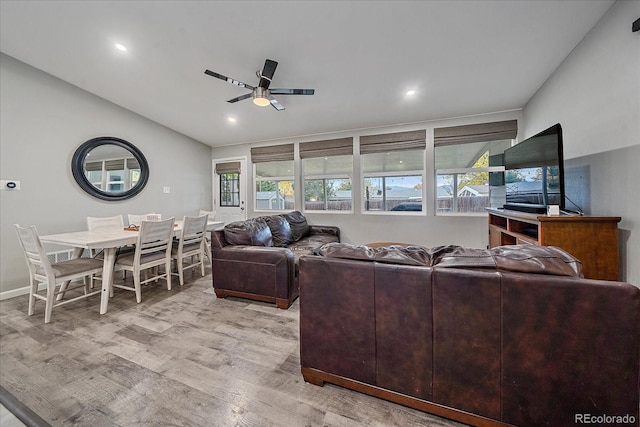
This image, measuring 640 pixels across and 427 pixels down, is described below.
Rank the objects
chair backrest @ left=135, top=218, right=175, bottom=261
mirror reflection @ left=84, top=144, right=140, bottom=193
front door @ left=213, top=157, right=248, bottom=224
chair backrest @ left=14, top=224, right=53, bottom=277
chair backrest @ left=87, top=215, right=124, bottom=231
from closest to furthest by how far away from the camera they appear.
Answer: chair backrest @ left=14, top=224, right=53, bottom=277 → chair backrest @ left=135, top=218, right=175, bottom=261 → chair backrest @ left=87, top=215, right=124, bottom=231 → mirror reflection @ left=84, top=144, right=140, bottom=193 → front door @ left=213, top=157, right=248, bottom=224

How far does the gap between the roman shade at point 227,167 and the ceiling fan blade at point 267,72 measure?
10.2 ft

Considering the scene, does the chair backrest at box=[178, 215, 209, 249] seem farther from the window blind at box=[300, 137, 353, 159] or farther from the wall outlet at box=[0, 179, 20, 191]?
the window blind at box=[300, 137, 353, 159]

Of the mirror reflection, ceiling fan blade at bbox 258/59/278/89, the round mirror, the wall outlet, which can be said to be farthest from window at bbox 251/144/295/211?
the wall outlet

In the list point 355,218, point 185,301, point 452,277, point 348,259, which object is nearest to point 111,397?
point 185,301

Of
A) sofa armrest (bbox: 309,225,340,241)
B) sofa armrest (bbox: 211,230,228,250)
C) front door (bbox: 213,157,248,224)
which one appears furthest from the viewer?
front door (bbox: 213,157,248,224)

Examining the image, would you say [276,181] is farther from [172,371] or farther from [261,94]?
[172,371]

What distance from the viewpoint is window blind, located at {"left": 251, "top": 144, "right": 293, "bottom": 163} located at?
5.04 m

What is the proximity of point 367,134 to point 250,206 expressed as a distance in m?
3.01

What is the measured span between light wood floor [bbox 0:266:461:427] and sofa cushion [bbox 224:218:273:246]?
713 millimetres

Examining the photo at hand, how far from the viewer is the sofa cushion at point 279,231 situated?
3.36m

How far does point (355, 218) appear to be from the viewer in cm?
460

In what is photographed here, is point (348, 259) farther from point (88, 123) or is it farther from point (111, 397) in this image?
point (88, 123)

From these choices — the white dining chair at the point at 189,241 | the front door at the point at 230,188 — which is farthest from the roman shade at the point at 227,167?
the white dining chair at the point at 189,241
